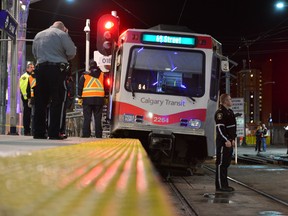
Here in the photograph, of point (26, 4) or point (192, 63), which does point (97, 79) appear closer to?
point (192, 63)

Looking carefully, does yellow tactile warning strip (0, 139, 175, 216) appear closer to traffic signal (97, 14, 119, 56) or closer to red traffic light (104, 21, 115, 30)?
traffic signal (97, 14, 119, 56)

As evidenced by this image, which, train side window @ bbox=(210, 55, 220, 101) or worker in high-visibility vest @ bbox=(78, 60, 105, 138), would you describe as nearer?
train side window @ bbox=(210, 55, 220, 101)

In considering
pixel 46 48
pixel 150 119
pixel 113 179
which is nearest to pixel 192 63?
pixel 150 119

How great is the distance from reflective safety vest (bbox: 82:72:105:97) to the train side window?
8.41 ft

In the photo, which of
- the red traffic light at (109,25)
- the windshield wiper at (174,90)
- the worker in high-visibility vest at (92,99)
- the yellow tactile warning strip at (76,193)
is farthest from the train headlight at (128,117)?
the yellow tactile warning strip at (76,193)

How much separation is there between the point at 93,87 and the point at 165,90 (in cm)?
172

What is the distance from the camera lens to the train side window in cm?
962

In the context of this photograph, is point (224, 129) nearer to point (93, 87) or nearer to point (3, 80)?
point (93, 87)

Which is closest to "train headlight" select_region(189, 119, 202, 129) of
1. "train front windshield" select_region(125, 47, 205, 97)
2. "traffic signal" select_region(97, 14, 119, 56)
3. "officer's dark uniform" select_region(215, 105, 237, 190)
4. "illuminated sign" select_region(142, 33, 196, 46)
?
"train front windshield" select_region(125, 47, 205, 97)

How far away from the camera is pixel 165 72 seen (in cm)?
944

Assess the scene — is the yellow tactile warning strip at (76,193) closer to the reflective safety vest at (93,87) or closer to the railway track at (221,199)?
the railway track at (221,199)

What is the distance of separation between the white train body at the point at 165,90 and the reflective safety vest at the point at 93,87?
396 millimetres

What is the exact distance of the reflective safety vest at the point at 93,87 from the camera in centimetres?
978

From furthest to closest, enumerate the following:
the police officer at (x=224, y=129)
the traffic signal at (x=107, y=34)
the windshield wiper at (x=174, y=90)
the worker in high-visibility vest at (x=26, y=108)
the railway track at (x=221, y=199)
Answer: the traffic signal at (x=107, y=34) < the worker in high-visibility vest at (x=26, y=108) < the windshield wiper at (x=174, y=90) < the police officer at (x=224, y=129) < the railway track at (x=221, y=199)
